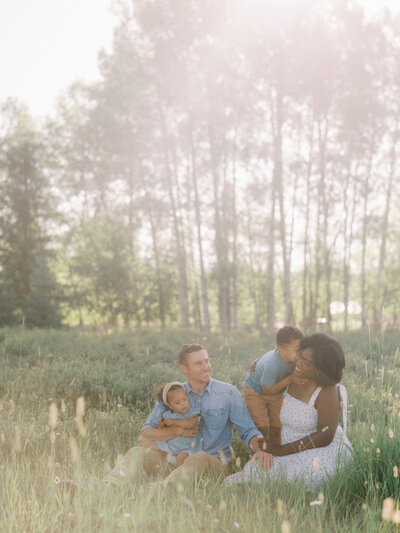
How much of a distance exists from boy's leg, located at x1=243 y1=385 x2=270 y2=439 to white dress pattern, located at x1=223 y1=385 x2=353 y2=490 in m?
0.26

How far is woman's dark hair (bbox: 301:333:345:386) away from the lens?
413 cm

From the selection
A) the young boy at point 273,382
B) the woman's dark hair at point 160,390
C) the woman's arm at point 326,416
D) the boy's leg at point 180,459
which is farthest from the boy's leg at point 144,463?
the woman's arm at point 326,416

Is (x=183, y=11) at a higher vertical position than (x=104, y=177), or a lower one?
higher

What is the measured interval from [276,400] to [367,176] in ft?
67.3

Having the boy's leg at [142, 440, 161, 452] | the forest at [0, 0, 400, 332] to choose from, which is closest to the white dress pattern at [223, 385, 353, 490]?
the boy's leg at [142, 440, 161, 452]

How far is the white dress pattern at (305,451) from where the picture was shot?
399 cm

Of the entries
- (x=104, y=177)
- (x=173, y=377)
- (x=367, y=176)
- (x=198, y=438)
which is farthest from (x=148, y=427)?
(x=104, y=177)

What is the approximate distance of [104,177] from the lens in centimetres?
2789

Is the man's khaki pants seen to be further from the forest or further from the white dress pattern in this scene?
the forest

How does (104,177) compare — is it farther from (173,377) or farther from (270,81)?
(173,377)

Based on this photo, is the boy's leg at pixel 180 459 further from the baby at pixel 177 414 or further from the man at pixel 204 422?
the man at pixel 204 422

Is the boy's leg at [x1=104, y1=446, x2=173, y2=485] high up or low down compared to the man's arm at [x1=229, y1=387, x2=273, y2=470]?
down

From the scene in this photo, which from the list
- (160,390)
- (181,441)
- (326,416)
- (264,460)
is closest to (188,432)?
(181,441)

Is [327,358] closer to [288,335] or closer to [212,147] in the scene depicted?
[288,335]
